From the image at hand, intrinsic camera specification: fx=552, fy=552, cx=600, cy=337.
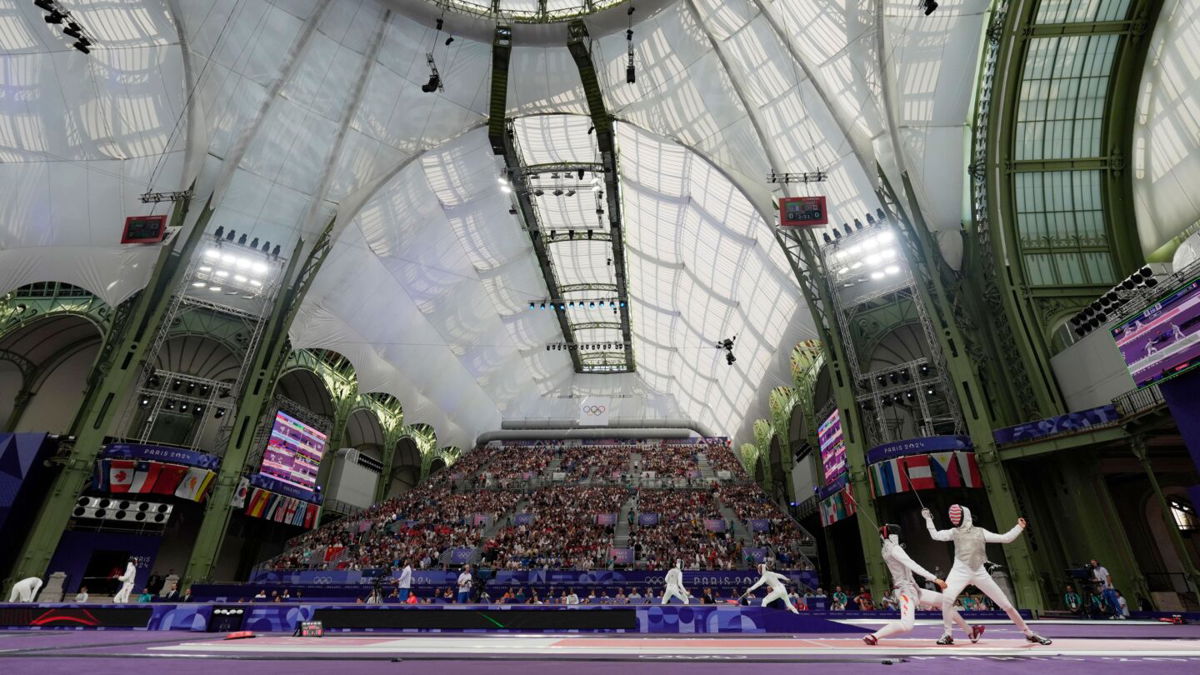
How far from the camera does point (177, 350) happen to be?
32.1 m

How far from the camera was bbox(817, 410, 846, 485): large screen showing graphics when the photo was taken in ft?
92.5

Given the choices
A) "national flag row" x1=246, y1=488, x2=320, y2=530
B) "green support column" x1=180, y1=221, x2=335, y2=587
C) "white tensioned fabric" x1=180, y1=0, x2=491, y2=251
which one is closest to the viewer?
"white tensioned fabric" x1=180, y1=0, x2=491, y2=251

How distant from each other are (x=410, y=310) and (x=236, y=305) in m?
13.0

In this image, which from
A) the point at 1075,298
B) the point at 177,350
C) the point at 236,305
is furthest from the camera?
the point at 177,350

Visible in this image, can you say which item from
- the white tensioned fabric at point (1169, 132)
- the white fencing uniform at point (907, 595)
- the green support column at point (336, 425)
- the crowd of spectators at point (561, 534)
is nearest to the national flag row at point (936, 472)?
the white tensioned fabric at point (1169, 132)

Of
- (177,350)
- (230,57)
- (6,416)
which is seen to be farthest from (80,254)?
(6,416)

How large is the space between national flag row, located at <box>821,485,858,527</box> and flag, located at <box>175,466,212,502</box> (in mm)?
28830

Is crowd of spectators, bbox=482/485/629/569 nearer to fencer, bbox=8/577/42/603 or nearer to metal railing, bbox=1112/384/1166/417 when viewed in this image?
fencer, bbox=8/577/42/603

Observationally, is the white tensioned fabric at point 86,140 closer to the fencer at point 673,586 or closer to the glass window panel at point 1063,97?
the fencer at point 673,586

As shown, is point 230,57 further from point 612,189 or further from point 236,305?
point 612,189

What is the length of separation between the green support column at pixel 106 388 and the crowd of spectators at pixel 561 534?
57.5 ft

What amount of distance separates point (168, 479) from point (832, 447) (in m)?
32.3

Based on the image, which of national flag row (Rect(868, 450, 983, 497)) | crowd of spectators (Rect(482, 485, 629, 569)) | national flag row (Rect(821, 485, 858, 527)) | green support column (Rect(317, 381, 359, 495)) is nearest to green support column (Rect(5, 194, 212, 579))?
green support column (Rect(317, 381, 359, 495))

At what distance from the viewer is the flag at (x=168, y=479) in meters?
24.4
